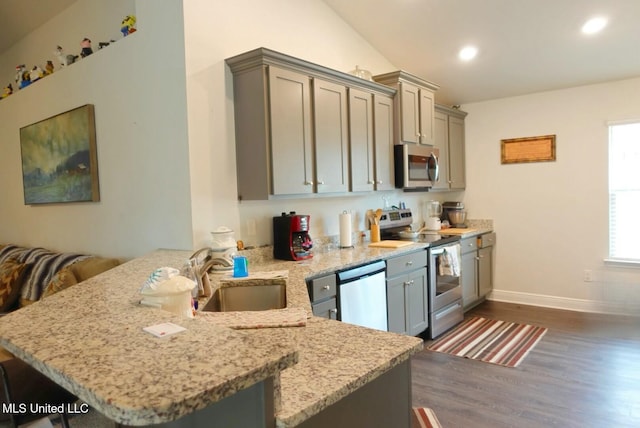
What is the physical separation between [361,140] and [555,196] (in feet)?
8.55

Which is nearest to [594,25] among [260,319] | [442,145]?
[442,145]

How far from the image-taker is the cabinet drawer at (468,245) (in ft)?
14.3

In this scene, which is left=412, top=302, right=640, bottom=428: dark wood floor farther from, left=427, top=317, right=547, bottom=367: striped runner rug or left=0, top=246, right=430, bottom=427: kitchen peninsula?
left=0, top=246, right=430, bottom=427: kitchen peninsula

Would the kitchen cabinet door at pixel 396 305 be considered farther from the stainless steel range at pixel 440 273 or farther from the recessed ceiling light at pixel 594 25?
the recessed ceiling light at pixel 594 25

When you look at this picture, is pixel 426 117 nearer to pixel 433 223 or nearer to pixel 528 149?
pixel 433 223

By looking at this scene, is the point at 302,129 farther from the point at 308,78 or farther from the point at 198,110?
the point at 198,110

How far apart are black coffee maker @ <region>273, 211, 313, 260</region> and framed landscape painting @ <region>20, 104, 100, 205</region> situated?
1.59 meters

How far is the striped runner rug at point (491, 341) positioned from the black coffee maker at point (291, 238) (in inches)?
60.3

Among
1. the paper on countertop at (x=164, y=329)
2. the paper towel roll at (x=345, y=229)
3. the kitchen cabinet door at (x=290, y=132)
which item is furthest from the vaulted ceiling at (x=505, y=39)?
the paper on countertop at (x=164, y=329)

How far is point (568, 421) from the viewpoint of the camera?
95.1 inches

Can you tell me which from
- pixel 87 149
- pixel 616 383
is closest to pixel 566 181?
pixel 616 383

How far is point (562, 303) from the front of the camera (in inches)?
184

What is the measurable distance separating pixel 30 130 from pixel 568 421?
Answer: 5.08 meters

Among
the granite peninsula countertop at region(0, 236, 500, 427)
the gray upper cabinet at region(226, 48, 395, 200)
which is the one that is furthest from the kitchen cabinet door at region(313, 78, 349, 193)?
the granite peninsula countertop at region(0, 236, 500, 427)
